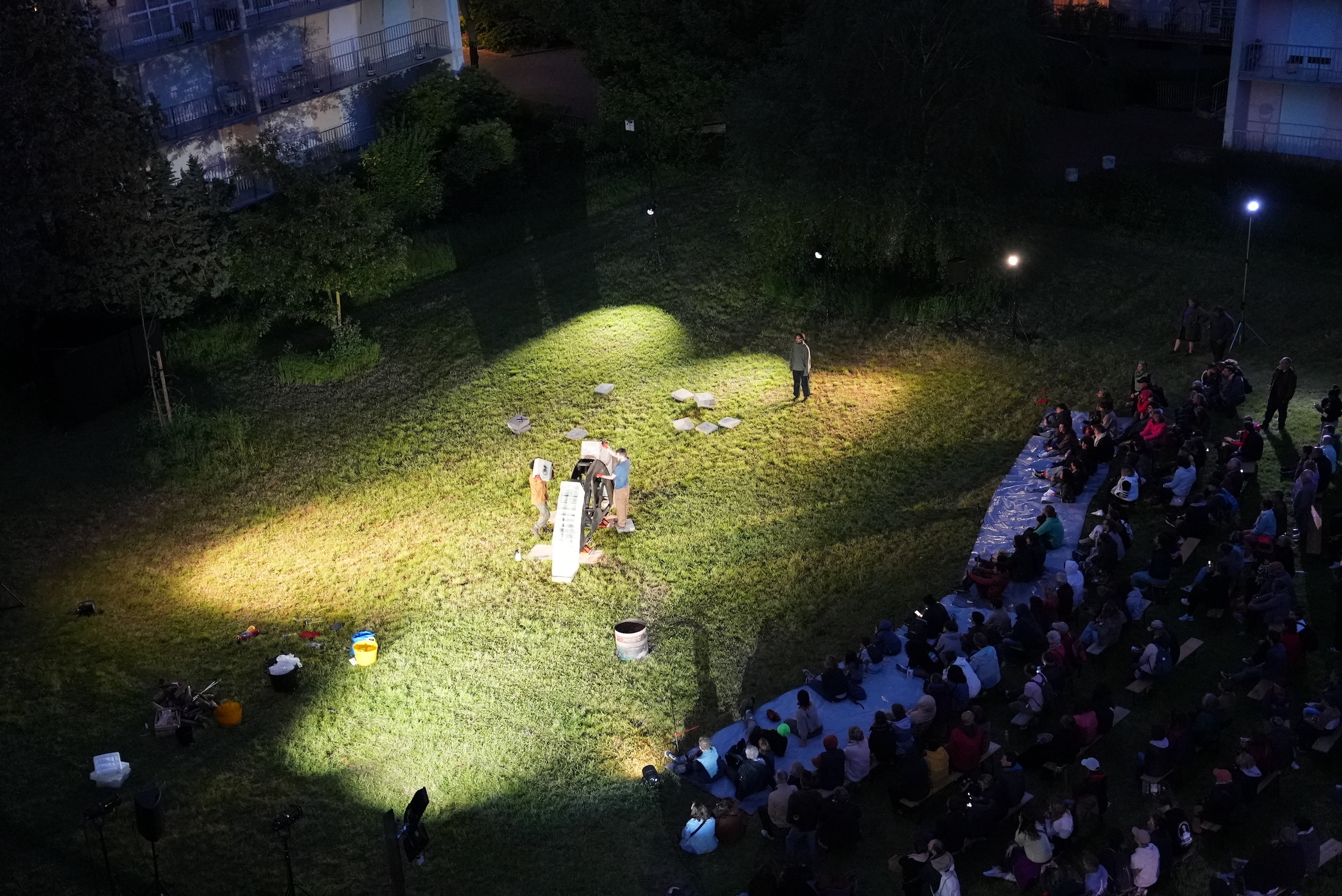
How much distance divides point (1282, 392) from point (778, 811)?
12.4m

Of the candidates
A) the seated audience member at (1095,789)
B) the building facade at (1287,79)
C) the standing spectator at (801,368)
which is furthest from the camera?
the building facade at (1287,79)

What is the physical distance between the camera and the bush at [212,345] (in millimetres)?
28500

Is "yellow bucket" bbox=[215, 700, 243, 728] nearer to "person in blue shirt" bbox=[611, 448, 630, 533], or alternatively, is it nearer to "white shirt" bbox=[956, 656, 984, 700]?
"person in blue shirt" bbox=[611, 448, 630, 533]

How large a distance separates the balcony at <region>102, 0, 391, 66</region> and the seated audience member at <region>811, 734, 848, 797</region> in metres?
23.0

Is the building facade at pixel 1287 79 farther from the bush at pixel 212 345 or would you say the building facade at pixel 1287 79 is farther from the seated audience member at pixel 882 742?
the bush at pixel 212 345

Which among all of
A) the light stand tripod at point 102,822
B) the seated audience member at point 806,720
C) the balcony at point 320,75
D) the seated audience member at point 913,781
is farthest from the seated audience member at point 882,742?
the balcony at point 320,75

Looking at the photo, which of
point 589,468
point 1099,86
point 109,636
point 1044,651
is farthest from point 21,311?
point 1099,86

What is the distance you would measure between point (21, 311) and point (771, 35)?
770 inches

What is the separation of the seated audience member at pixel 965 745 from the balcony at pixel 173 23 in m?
23.7

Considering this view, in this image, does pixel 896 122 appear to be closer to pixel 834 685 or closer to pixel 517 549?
pixel 517 549

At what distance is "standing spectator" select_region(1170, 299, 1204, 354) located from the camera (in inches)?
1022

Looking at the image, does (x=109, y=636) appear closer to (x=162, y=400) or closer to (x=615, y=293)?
(x=162, y=400)

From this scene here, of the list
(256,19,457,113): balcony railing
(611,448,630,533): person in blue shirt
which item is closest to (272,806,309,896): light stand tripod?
(611,448,630,533): person in blue shirt

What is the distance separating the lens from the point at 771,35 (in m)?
36.2
